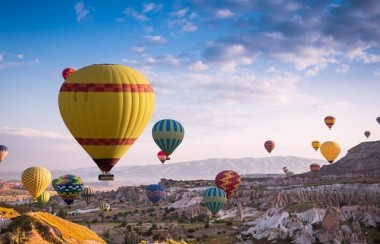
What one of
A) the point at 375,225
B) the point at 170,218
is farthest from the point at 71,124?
the point at 170,218

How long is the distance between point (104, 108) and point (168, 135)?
114 feet

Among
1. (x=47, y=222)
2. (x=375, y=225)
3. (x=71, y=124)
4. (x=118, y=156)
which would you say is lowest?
(x=375, y=225)

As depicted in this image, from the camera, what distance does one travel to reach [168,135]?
72688 mm

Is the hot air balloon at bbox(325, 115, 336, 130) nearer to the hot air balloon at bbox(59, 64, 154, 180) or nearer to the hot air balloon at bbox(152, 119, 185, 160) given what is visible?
the hot air balloon at bbox(152, 119, 185, 160)

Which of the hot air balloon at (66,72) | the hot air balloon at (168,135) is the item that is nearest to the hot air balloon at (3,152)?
the hot air balloon at (66,72)

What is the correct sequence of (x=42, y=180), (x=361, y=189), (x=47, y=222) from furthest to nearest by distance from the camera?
1. (x=361, y=189)
2. (x=42, y=180)
3. (x=47, y=222)

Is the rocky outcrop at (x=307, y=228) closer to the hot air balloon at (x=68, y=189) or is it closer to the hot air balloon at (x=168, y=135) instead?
the hot air balloon at (x=168, y=135)

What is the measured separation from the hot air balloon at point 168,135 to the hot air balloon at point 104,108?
1262 inches

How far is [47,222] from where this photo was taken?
26547mm

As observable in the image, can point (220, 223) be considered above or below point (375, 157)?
below

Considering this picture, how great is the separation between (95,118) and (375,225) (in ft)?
193

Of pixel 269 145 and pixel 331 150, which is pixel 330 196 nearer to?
pixel 331 150

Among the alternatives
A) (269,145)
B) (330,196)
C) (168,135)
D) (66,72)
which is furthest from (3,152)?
(330,196)

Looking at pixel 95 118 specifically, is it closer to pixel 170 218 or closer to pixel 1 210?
pixel 1 210
